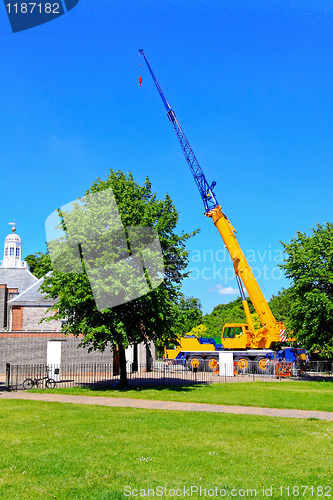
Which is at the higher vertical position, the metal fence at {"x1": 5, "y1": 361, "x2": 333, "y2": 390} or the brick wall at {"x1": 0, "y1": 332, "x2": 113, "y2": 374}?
the brick wall at {"x1": 0, "y1": 332, "x2": 113, "y2": 374}

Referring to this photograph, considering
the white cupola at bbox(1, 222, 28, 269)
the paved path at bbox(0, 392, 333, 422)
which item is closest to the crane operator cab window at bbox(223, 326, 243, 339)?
the paved path at bbox(0, 392, 333, 422)

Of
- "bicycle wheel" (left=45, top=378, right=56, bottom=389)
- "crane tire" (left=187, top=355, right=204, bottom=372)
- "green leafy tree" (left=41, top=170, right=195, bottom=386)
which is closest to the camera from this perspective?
"green leafy tree" (left=41, top=170, right=195, bottom=386)

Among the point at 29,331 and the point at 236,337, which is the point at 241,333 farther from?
the point at 29,331

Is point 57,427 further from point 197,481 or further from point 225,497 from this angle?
point 225,497

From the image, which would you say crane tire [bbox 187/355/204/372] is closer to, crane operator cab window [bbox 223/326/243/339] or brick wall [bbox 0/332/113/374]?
crane operator cab window [bbox 223/326/243/339]

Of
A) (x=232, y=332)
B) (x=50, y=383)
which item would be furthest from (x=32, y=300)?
(x=232, y=332)

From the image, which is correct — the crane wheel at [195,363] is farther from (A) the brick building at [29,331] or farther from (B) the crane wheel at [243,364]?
(A) the brick building at [29,331]

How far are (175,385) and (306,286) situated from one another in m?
10.3

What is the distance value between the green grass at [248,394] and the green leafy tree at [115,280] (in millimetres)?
2286

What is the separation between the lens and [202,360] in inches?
1248

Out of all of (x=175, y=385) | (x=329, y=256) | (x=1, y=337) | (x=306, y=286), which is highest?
(x=329, y=256)

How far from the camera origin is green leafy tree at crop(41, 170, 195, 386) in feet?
64.2

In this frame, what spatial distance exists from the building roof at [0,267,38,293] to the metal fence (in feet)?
51.8

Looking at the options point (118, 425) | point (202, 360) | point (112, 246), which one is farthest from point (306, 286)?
point (118, 425)
